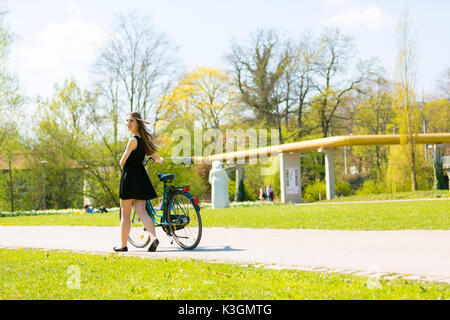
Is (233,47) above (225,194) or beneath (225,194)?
above

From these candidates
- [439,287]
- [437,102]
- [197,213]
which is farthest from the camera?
[437,102]

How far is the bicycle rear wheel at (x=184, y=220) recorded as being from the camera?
7457mm

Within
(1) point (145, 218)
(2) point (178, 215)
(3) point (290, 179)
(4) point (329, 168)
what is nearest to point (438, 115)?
(4) point (329, 168)

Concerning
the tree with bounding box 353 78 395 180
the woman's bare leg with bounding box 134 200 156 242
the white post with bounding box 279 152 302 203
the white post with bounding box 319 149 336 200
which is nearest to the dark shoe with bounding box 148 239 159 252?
the woman's bare leg with bounding box 134 200 156 242

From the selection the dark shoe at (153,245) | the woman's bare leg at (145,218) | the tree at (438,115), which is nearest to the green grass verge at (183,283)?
the dark shoe at (153,245)

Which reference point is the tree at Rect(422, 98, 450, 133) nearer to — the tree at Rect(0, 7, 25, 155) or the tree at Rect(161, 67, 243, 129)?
the tree at Rect(161, 67, 243, 129)

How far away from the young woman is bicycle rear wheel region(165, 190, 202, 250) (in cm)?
30

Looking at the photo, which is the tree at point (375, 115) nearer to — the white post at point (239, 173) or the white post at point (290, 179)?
the white post at point (239, 173)
